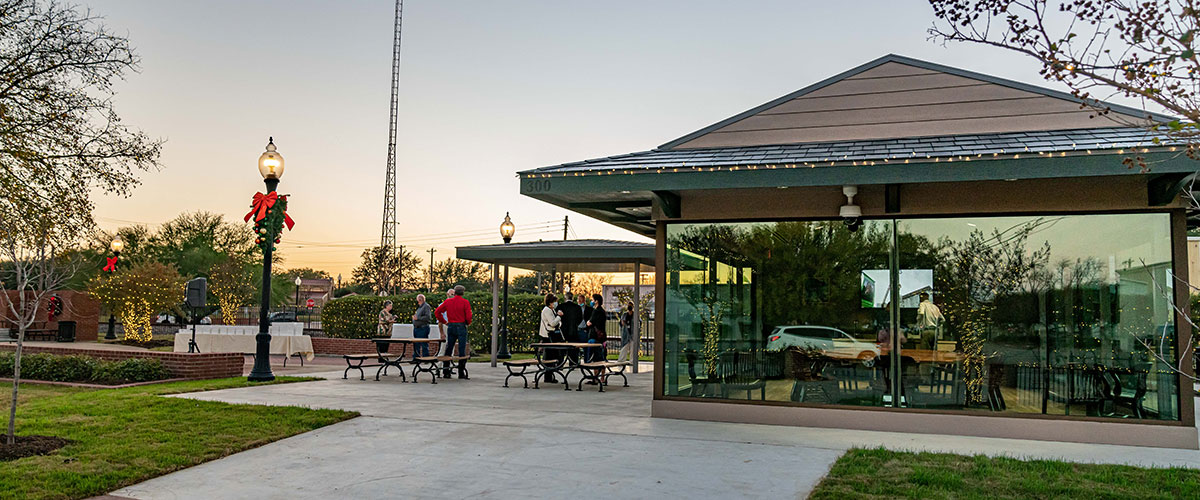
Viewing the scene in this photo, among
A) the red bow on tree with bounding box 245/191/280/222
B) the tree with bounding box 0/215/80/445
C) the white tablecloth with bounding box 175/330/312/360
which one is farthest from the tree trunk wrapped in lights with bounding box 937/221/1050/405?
the white tablecloth with bounding box 175/330/312/360

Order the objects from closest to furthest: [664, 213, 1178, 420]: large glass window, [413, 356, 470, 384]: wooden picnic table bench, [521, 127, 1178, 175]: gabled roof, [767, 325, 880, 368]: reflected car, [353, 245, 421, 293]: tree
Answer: [521, 127, 1178, 175]: gabled roof, [664, 213, 1178, 420]: large glass window, [767, 325, 880, 368]: reflected car, [413, 356, 470, 384]: wooden picnic table bench, [353, 245, 421, 293]: tree

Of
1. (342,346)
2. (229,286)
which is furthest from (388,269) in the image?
(342,346)

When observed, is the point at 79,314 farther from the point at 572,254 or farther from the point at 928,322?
the point at 928,322

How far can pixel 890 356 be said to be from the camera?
28.1ft

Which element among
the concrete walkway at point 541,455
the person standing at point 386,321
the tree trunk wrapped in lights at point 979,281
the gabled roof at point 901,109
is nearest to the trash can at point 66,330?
the person standing at point 386,321

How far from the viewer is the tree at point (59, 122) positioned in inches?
506

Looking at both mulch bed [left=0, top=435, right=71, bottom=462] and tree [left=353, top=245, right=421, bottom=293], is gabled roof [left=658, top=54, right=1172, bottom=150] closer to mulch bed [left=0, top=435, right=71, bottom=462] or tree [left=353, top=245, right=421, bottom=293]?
mulch bed [left=0, top=435, right=71, bottom=462]

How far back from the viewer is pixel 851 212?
27.8ft

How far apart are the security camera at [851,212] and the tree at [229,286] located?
3096cm

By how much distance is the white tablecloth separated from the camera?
17.6 m

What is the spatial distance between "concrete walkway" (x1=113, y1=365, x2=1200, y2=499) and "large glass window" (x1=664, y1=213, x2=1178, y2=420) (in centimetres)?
57

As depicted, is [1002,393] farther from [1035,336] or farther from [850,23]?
[850,23]

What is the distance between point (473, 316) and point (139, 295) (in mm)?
13058

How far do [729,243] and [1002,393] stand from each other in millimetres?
3224
